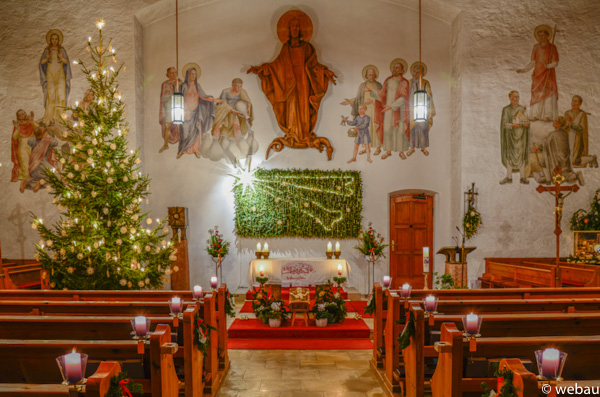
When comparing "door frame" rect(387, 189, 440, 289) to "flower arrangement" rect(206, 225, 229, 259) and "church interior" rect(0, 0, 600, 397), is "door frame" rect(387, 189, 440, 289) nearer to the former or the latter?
"church interior" rect(0, 0, 600, 397)

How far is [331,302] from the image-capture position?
6.91m

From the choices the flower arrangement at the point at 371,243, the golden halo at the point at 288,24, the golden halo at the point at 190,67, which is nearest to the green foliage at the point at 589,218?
the flower arrangement at the point at 371,243

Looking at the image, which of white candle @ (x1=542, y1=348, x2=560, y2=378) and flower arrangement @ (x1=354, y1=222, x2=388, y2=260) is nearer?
white candle @ (x1=542, y1=348, x2=560, y2=378)

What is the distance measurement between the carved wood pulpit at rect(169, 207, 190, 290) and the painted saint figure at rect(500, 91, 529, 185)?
7085mm

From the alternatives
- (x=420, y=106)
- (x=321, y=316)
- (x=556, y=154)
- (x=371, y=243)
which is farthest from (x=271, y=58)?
(x=556, y=154)

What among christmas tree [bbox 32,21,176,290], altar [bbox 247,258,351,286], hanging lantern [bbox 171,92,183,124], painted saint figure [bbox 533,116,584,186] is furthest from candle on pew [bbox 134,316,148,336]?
painted saint figure [bbox 533,116,584,186]

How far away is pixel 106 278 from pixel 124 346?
4049mm

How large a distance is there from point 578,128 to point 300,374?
8.48 m

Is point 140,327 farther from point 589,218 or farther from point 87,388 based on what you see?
point 589,218

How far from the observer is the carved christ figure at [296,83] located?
10.3 m

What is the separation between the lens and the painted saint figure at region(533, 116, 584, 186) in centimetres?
991

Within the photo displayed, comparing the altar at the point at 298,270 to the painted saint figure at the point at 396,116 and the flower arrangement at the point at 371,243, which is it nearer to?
the flower arrangement at the point at 371,243

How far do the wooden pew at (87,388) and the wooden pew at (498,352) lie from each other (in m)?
2.01

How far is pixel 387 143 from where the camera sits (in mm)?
10453
